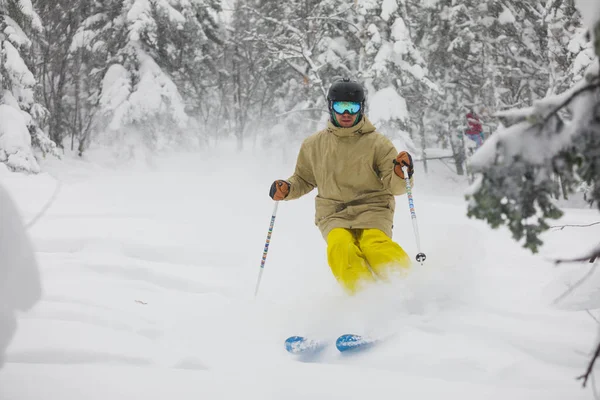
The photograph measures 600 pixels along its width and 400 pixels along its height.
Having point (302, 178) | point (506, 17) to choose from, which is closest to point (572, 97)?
point (302, 178)

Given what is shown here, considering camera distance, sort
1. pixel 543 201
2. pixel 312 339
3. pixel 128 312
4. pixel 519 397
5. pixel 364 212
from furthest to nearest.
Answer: pixel 364 212 → pixel 128 312 → pixel 312 339 → pixel 519 397 → pixel 543 201

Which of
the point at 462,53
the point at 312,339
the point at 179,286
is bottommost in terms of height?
the point at 179,286

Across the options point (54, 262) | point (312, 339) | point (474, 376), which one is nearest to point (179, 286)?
point (54, 262)

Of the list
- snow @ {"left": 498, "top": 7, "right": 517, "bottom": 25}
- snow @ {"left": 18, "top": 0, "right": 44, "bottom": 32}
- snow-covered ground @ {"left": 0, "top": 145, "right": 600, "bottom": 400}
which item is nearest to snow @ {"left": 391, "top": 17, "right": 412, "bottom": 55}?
snow @ {"left": 498, "top": 7, "right": 517, "bottom": 25}

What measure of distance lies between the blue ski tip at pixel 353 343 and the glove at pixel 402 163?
1528mm

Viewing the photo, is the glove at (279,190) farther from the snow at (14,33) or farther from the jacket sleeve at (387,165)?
the snow at (14,33)

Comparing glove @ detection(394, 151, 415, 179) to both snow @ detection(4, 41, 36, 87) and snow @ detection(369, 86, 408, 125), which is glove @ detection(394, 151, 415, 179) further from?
snow @ detection(4, 41, 36, 87)

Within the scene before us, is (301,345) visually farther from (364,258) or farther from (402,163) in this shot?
(402,163)

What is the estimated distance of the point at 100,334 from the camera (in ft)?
9.44

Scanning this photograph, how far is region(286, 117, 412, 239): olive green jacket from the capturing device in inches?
160

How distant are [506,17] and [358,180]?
44.3 ft

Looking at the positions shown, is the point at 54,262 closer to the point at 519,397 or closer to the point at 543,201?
the point at 519,397

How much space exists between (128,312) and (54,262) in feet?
4.49

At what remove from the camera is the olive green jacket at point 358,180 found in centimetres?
406
